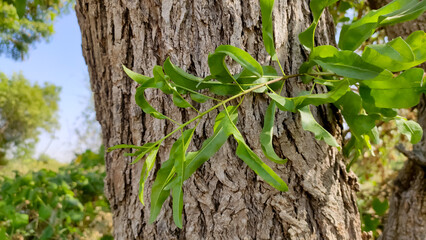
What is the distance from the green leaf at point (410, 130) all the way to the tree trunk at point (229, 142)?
13cm

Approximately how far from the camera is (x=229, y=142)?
0.71 m

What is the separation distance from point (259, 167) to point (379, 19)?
0.33 meters

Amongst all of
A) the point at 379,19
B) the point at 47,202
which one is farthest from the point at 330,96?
the point at 47,202

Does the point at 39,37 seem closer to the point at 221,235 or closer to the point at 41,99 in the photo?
the point at 221,235

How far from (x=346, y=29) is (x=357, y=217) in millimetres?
432

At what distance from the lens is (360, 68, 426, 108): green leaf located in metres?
0.65

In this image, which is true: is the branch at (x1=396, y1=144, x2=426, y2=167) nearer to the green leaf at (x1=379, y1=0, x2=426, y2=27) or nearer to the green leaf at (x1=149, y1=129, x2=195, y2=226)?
the green leaf at (x1=379, y1=0, x2=426, y2=27)

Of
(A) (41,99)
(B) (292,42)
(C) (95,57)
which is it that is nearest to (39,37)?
(C) (95,57)

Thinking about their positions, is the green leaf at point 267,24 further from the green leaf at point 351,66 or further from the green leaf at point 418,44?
the green leaf at point 418,44

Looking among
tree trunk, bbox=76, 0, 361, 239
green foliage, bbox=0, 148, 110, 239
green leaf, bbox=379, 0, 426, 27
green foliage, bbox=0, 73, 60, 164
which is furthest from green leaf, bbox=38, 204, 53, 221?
green foliage, bbox=0, 73, 60, 164

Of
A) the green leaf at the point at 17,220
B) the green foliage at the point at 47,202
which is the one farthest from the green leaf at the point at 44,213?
the green leaf at the point at 17,220

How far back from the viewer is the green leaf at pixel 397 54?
1.87 ft

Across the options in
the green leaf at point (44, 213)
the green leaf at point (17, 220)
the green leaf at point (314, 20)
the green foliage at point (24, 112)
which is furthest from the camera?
the green foliage at point (24, 112)

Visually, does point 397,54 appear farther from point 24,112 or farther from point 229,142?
point 24,112
